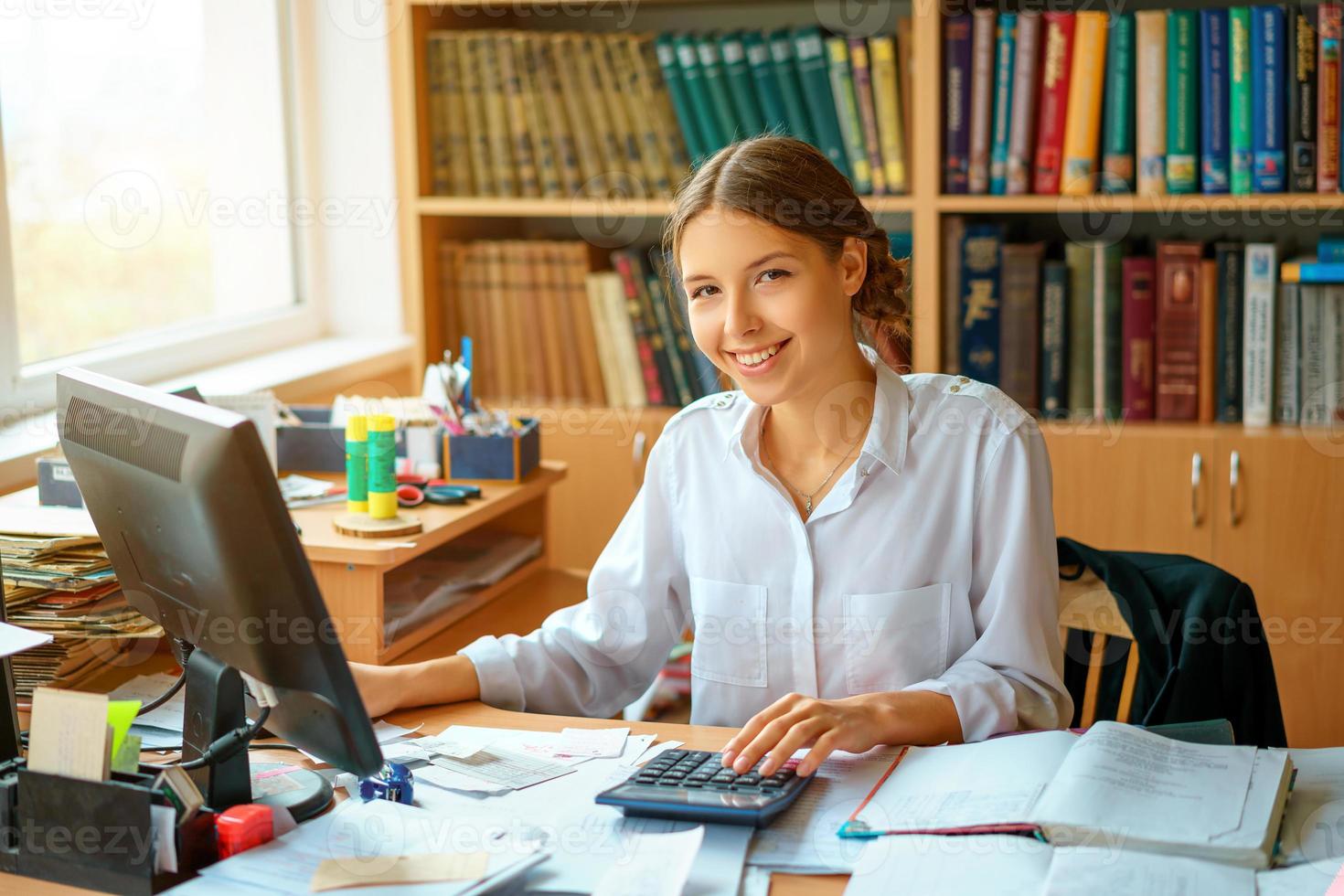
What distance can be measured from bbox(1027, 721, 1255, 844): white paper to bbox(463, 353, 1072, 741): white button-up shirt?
24 cm

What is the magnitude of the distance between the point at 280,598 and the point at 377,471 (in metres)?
0.88

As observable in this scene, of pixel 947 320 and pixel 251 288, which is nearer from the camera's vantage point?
pixel 947 320

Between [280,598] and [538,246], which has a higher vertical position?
[538,246]

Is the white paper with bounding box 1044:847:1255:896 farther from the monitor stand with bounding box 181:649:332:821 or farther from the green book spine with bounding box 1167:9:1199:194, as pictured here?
the green book spine with bounding box 1167:9:1199:194

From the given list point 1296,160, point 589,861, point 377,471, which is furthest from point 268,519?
point 1296,160

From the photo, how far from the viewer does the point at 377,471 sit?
6.36 feet

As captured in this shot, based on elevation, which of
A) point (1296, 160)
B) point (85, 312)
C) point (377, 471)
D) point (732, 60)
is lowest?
point (377, 471)

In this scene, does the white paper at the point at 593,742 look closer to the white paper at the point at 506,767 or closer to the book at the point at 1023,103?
the white paper at the point at 506,767

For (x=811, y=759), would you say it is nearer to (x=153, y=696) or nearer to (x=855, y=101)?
(x=153, y=696)

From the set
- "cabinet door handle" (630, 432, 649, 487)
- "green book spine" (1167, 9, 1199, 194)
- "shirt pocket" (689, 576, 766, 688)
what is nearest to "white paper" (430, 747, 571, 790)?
"shirt pocket" (689, 576, 766, 688)

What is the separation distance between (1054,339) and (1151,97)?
481 millimetres

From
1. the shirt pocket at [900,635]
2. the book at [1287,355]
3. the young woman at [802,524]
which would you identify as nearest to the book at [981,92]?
the book at [1287,355]

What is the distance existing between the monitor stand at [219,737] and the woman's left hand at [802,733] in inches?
14.9

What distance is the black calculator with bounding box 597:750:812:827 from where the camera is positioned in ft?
3.80
